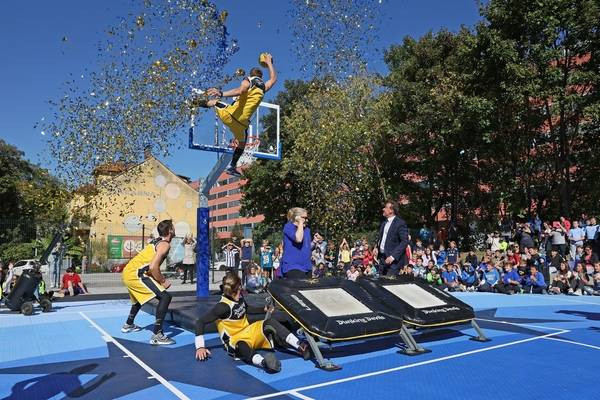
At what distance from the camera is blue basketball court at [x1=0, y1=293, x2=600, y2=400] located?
458cm

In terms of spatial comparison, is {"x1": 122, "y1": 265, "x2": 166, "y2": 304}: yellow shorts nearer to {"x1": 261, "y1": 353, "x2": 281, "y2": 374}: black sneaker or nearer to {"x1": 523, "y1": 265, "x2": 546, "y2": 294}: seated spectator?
{"x1": 261, "y1": 353, "x2": 281, "y2": 374}: black sneaker

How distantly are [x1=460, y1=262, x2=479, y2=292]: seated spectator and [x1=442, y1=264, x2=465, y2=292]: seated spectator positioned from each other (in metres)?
0.20

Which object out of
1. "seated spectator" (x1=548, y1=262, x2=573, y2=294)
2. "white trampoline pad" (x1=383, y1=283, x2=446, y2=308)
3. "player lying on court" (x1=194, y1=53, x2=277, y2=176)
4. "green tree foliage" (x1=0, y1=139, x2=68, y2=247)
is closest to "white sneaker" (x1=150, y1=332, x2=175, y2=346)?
"white trampoline pad" (x1=383, y1=283, x2=446, y2=308)

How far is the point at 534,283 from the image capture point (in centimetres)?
1387

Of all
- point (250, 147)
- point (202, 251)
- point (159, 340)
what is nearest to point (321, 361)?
point (159, 340)

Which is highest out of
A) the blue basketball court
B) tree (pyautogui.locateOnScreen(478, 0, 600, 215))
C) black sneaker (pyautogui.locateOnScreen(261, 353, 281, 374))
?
tree (pyautogui.locateOnScreen(478, 0, 600, 215))

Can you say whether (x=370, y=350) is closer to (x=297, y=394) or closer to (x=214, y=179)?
(x=297, y=394)

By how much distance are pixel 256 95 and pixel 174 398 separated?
494 centimetres

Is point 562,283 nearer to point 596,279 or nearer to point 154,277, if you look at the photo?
point 596,279

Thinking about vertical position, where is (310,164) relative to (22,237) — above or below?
above

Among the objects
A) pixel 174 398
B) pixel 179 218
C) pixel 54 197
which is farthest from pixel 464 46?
pixel 179 218

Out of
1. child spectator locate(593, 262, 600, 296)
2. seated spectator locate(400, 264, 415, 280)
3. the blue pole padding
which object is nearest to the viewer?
seated spectator locate(400, 264, 415, 280)

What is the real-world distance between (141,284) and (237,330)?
1.97 meters

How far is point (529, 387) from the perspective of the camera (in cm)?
466
